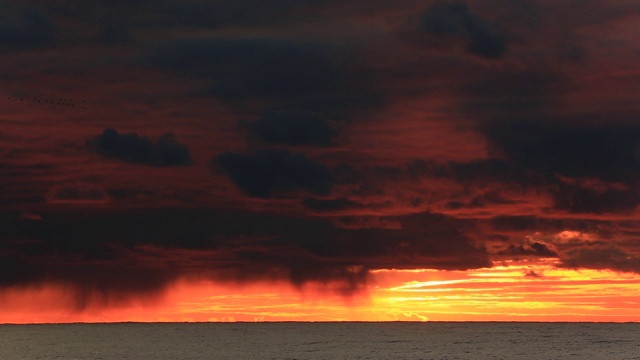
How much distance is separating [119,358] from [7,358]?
71.9ft

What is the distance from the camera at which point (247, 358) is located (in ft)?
655

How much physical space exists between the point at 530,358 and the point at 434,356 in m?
18.8

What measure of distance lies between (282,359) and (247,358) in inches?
418

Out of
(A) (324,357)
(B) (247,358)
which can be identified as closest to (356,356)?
(A) (324,357)

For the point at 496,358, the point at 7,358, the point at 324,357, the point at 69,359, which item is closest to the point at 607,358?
the point at 496,358

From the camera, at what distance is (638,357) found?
19912 cm

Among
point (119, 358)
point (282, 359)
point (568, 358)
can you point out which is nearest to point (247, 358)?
point (282, 359)

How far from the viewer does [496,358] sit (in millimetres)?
196750

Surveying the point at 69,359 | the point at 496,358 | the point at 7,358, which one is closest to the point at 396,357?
the point at 496,358

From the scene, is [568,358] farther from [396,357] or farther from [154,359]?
[154,359]

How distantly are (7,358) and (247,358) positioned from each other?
156ft

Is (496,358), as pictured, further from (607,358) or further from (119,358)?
(119,358)

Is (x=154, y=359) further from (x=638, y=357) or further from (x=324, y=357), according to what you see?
(x=638, y=357)

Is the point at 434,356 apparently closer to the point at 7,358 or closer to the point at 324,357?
the point at 324,357
